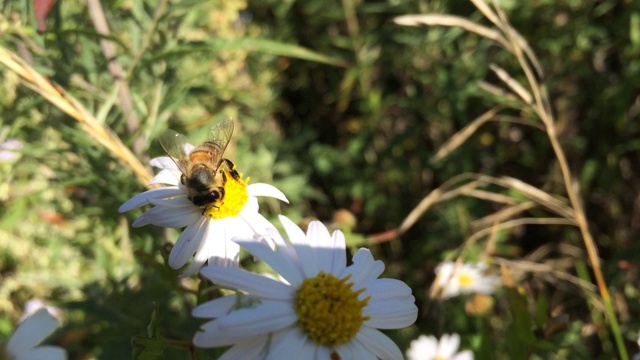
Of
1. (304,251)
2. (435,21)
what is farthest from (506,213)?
(304,251)

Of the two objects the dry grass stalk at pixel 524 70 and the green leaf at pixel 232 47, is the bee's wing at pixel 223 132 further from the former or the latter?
the dry grass stalk at pixel 524 70

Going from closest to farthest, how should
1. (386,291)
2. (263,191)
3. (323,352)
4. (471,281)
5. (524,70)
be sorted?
(323,352)
(386,291)
(263,191)
(524,70)
(471,281)

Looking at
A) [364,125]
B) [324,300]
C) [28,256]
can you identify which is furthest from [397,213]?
[324,300]

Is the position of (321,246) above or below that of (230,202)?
below

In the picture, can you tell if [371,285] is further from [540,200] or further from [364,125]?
[364,125]

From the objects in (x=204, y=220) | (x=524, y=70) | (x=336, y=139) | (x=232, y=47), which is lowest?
(x=204, y=220)

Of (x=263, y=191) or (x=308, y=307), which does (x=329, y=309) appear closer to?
(x=308, y=307)

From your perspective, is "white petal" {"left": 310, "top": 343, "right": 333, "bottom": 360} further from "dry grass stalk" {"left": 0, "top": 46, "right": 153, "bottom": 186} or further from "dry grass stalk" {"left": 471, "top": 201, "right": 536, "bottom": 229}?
"dry grass stalk" {"left": 471, "top": 201, "right": 536, "bottom": 229}
